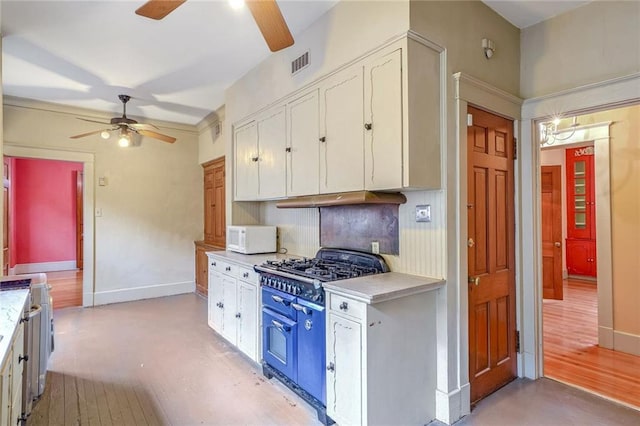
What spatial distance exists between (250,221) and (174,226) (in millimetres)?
2297

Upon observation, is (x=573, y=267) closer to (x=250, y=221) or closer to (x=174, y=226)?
(x=250, y=221)

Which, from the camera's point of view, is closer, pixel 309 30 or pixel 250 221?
pixel 309 30

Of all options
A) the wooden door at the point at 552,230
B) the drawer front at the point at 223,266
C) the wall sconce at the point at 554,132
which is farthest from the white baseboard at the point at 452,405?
the wooden door at the point at 552,230

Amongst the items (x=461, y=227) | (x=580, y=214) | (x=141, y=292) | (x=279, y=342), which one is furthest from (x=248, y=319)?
(x=580, y=214)

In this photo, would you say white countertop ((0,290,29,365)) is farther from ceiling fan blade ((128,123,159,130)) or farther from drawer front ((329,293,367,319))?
ceiling fan blade ((128,123,159,130))

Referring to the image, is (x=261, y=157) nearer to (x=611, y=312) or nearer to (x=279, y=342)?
(x=279, y=342)

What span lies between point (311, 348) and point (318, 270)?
1.80 ft

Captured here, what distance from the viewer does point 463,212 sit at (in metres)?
2.39

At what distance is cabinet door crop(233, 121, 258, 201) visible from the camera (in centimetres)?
381

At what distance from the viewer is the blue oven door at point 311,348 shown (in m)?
2.26

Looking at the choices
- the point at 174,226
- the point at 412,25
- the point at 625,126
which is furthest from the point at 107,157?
the point at 625,126

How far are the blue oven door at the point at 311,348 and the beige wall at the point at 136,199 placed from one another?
163 inches

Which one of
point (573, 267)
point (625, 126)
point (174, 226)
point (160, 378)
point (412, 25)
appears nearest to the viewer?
point (412, 25)

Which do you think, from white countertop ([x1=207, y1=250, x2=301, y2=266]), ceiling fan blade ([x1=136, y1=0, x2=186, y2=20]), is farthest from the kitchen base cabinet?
ceiling fan blade ([x1=136, y1=0, x2=186, y2=20])
